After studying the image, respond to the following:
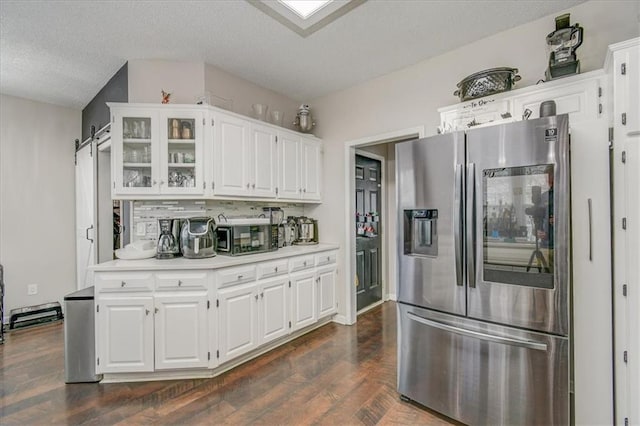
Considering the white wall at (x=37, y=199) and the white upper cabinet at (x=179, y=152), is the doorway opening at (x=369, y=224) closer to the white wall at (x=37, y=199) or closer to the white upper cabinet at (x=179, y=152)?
the white upper cabinet at (x=179, y=152)

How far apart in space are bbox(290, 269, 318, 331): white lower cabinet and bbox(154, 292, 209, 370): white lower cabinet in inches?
37.7

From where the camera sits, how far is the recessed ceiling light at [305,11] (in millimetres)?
2090

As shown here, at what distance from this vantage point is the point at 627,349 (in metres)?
1.48

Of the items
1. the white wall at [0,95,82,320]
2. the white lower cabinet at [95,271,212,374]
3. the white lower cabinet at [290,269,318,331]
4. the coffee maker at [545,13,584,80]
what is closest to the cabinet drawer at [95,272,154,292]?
the white lower cabinet at [95,271,212,374]

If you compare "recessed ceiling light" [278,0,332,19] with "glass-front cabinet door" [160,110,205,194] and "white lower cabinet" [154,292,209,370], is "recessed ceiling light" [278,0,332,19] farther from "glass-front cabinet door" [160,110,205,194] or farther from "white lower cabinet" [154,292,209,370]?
"white lower cabinet" [154,292,209,370]

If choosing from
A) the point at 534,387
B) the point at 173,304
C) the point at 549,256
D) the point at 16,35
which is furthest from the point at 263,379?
the point at 16,35

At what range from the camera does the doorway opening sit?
3617mm

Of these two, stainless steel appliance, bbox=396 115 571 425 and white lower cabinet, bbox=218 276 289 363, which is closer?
stainless steel appliance, bbox=396 115 571 425

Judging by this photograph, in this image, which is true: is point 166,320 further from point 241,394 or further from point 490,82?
point 490,82

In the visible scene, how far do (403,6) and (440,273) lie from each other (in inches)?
76.4

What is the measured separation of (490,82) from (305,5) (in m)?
1.50

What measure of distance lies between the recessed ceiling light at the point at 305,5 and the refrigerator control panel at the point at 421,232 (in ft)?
5.26

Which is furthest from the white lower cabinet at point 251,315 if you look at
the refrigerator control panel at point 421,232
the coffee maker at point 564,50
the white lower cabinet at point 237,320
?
the coffee maker at point 564,50

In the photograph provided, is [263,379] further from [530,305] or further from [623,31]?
[623,31]
